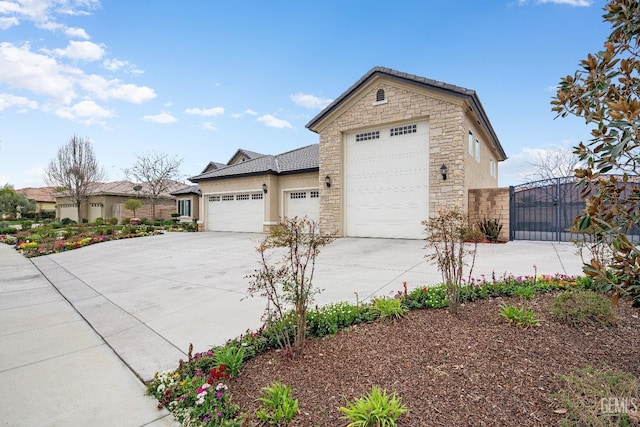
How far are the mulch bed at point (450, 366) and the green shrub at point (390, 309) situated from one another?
143 mm

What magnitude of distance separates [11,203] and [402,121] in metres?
44.9

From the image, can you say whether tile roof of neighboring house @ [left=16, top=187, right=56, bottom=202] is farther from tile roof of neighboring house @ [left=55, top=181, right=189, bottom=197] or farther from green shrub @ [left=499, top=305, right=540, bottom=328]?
green shrub @ [left=499, top=305, right=540, bottom=328]

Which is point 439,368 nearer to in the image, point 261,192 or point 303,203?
point 303,203

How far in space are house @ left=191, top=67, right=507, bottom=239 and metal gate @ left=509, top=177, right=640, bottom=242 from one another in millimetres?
1890

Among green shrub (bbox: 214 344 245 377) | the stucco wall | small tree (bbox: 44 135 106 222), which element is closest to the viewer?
green shrub (bbox: 214 344 245 377)

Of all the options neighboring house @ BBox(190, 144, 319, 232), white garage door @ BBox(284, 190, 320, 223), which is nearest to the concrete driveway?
white garage door @ BBox(284, 190, 320, 223)

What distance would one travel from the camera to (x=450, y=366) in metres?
2.48

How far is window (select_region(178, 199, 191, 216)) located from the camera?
89.5ft

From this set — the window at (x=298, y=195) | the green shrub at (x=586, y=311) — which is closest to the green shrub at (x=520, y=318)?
the green shrub at (x=586, y=311)

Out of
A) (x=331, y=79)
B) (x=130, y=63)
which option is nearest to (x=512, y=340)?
(x=130, y=63)

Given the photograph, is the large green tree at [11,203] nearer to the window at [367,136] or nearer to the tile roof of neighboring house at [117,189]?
the tile roof of neighboring house at [117,189]

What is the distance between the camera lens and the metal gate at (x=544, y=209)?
10.8m

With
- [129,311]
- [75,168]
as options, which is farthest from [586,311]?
[75,168]

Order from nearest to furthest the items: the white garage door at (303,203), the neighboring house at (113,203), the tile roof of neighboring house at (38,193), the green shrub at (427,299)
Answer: the green shrub at (427,299), the white garage door at (303,203), the neighboring house at (113,203), the tile roof of neighboring house at (38,193)
